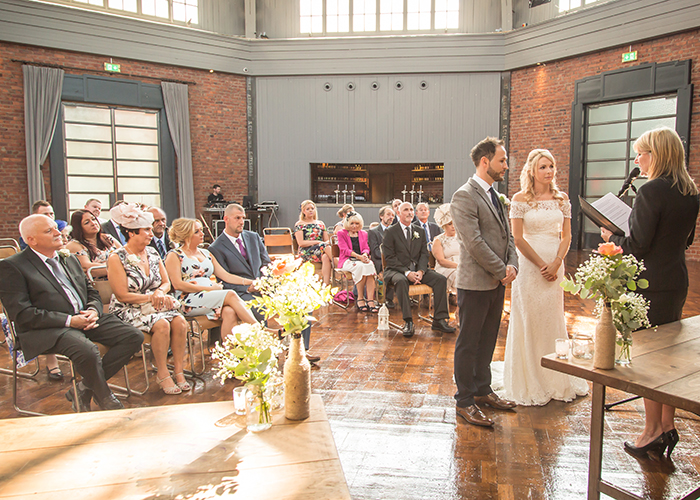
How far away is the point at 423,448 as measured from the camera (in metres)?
2.64

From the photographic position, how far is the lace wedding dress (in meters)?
3.26

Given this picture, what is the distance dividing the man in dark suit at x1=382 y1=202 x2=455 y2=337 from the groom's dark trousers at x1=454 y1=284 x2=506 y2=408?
215cm

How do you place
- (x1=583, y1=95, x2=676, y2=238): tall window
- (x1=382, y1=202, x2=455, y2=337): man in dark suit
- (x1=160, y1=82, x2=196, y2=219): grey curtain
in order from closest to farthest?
(x1=382, y1=202, x2=455, y2=337): man in dark suit → (x1=583, y1=95, x2=676, y2=238): tall window → (x1=160, y1=82, x2=196, y2=219): grey curtain

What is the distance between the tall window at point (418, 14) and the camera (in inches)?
478

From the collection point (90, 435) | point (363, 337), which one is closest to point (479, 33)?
point (363, 337)

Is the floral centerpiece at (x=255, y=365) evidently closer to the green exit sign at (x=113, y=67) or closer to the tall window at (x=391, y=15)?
the green exit sign at (x=113, y=67)

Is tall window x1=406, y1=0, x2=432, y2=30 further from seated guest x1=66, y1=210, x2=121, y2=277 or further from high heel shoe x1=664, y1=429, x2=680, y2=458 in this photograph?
high heel shoe x1=664, y1=429, x2=680, y2=458

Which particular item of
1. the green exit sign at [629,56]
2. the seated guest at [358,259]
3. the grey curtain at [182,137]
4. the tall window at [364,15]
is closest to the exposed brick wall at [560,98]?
the green exit sign at [629,56]

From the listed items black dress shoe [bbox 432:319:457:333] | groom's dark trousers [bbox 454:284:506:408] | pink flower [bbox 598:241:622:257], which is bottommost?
black dress shoe [bbox 432:319:457:333]

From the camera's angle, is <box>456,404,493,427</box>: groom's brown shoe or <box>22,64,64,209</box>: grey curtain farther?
<box>22,64,64,209</box>: grey curtain

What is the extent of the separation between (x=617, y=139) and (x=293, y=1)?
8.44 metres

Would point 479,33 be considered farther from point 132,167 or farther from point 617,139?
point 132,167

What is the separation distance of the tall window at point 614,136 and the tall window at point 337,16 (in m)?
6.30

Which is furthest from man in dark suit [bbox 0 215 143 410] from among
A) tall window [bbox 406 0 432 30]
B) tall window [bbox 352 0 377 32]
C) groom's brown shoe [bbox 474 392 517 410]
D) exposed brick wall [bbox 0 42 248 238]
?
tall window [bbox 406 0 432 30]
